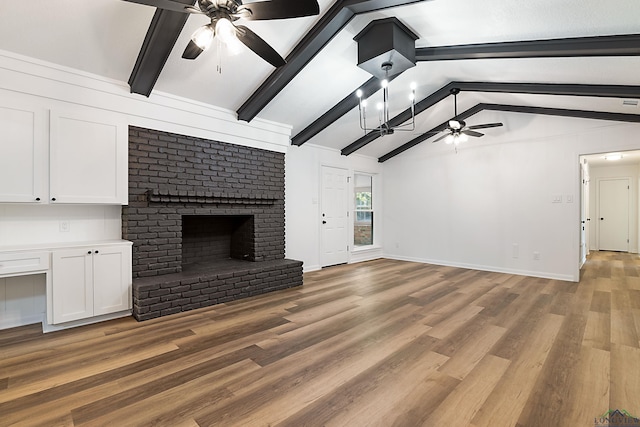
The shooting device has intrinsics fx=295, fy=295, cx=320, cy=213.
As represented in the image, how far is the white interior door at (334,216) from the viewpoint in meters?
6.20

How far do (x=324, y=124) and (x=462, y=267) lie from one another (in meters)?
4.06

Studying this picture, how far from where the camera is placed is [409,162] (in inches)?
278

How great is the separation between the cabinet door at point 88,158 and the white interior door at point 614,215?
38.5 ft

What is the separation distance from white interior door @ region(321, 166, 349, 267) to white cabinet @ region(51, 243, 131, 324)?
361 centimetres

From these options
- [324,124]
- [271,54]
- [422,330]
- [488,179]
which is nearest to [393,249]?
[488,179]

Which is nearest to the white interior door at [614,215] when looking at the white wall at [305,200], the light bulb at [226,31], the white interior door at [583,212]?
the white interior door at [583,212]

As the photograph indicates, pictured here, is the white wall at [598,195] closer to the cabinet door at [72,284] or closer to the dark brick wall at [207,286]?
the dark brick wall at [207,286]

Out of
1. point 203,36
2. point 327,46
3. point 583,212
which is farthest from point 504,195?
point 203,36

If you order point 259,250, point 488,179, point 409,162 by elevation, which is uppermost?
point 409,162

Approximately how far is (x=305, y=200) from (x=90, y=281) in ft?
11.7

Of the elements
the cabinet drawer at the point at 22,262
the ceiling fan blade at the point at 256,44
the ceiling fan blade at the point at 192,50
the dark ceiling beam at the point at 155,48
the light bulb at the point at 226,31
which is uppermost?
the dark ceiling beam at the point at 155,48

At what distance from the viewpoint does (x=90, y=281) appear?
3082mm

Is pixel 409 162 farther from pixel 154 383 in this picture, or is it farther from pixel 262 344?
pixel 154 383

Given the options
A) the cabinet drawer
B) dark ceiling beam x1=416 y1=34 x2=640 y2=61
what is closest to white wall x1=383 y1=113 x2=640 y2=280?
dark ceiling beam x1=416 y1=34 x2=640 y2=61
